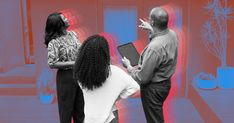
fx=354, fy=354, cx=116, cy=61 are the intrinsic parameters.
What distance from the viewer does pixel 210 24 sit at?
12.2 ft

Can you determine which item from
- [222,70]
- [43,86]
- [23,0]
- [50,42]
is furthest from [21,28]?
[222,70]

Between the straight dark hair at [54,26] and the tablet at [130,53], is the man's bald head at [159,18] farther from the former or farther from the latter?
the straight dark hair at [54,26]

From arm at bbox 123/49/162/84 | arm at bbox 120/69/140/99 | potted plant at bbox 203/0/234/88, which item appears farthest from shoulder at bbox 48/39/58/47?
potted plant at bbox 203/0/234/88

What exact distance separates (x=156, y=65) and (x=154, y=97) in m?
0.26

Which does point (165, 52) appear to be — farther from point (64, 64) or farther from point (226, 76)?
point (226, 76)

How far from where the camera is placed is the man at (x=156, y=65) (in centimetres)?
248

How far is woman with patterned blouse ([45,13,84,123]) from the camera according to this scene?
2664mm

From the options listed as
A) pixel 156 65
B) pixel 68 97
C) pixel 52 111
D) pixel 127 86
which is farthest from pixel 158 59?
pixel 52 111

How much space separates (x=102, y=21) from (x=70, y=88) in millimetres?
1212

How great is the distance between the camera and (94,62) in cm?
196

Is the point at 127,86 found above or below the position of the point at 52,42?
below

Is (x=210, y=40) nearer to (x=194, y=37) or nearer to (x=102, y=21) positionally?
(x=194, y=37)

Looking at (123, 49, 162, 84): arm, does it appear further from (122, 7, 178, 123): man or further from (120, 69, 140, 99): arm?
(120, 69, 140, 99): arm

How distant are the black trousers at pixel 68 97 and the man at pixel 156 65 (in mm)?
448
